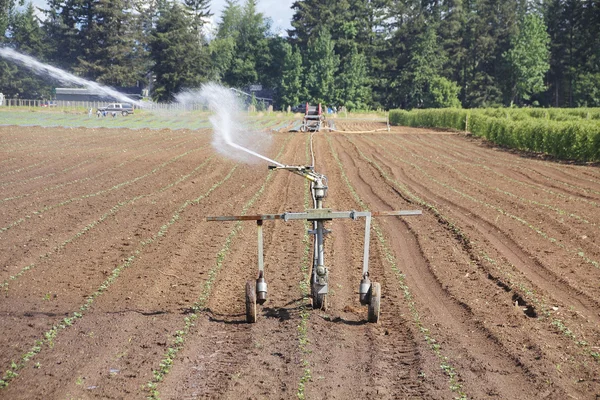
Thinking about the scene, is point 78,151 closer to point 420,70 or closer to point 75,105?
point 75,105

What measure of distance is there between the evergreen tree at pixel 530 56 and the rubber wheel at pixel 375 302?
85.2 meters

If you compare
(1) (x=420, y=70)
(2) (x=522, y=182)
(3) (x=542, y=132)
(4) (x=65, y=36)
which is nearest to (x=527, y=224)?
(2) (x=522, y=182)

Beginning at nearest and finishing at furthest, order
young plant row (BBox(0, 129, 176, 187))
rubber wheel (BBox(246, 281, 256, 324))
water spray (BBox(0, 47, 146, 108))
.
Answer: rubber wheel (BBox(246, 281, 256, 324))
young plant row (BBox(0, 129, 176, 187))
water spray (BBox(0, 47, 146, 108))

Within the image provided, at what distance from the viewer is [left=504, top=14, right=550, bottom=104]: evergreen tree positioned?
86.6 metres

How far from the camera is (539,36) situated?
86.5 meters

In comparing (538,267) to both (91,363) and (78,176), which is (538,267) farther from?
(78,176)

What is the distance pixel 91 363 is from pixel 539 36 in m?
87.9

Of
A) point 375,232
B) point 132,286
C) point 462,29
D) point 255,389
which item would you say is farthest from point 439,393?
point 462,29

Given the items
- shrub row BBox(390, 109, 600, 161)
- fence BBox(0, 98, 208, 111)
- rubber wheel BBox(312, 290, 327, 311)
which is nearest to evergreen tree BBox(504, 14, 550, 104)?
shrub row BBox(390, 109, 600, 161)

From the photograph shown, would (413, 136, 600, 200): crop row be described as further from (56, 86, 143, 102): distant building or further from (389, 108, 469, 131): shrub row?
(56, 86, 143, 102): distant building

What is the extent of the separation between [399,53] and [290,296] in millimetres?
93742

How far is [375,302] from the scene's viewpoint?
7785mm

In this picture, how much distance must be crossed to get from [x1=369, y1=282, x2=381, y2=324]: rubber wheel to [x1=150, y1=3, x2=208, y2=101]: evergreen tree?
186ft

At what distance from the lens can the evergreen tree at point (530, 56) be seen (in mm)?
86625
